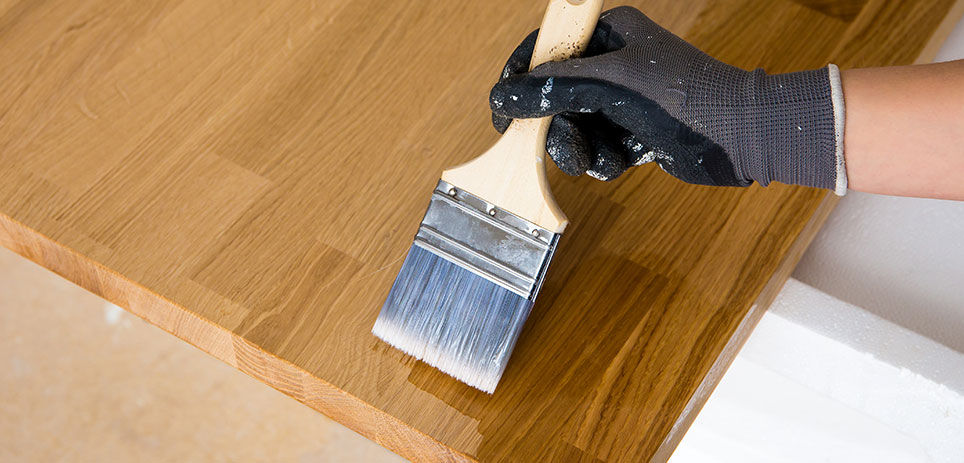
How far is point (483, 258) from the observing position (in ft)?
2.91

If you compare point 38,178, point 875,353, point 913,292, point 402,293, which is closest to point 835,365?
point 875,353

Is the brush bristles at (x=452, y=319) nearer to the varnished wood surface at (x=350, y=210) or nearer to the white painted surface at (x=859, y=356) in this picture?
the varnished wood surface at (x=350, y=210)

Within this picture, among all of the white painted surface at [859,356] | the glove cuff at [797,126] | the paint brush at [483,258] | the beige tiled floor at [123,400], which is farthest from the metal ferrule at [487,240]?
the beige tiled floor at [123,400]

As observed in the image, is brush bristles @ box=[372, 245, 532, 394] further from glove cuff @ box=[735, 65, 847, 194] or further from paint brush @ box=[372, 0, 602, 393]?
glove cuff @ box=[735, 65, 847, 194]

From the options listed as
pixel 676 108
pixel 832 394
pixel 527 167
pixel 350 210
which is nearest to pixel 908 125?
pixel 676 108

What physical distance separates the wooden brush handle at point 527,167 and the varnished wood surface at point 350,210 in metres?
0.15

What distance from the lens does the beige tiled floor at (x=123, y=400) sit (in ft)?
5.81

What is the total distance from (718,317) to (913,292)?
46 cm

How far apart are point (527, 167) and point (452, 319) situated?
180 millimetres

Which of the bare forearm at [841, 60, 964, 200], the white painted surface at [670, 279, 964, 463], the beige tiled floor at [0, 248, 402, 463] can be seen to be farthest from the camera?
the beige tiled floor at [0, 248, 402, 463]

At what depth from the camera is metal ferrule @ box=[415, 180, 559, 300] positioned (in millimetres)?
872

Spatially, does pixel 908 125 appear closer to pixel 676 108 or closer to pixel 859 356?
pixel 676 108

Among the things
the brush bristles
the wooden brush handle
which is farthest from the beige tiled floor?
the wooden brush handle

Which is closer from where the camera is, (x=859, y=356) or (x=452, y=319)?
(x=452, y=319)
